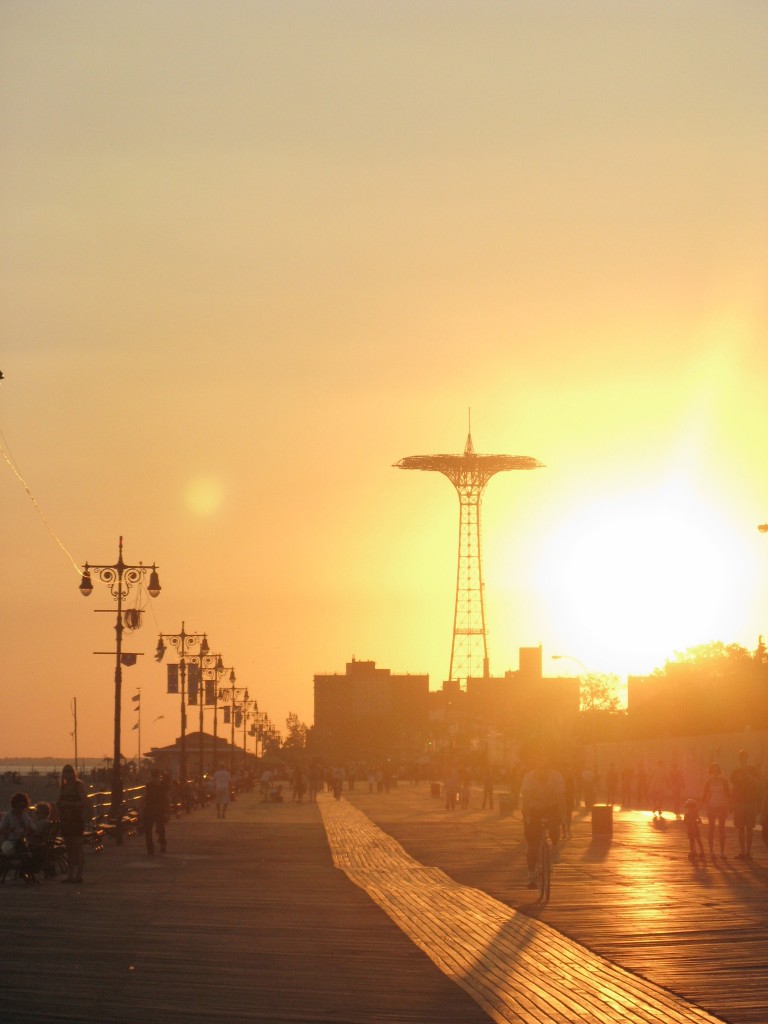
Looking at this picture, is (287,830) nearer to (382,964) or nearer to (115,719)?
(115,719)

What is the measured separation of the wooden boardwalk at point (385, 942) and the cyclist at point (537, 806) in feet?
1.86

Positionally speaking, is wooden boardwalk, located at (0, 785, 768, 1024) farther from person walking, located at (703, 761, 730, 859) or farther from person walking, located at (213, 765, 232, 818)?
person walking, located at (213, 765, 232, 818)

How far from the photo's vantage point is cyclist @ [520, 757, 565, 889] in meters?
20.5

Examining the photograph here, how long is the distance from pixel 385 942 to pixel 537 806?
6282 mm

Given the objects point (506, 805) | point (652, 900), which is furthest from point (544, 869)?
point (506, 805)

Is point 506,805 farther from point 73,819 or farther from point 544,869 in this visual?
point 544,869

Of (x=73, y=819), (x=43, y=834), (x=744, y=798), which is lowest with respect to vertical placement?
(x=43, y=834)

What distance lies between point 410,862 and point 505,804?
2647 centimetres

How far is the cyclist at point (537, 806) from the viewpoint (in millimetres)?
20516

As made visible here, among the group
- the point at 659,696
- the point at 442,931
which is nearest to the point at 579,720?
the point at 659,696

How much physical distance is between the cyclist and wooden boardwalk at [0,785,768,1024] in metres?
0.57

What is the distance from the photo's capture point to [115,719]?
3981 centimetres

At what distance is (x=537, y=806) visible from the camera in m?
21.3

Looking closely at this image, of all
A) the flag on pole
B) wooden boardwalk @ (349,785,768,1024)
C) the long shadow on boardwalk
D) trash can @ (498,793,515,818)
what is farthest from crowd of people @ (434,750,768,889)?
the flag on pole
